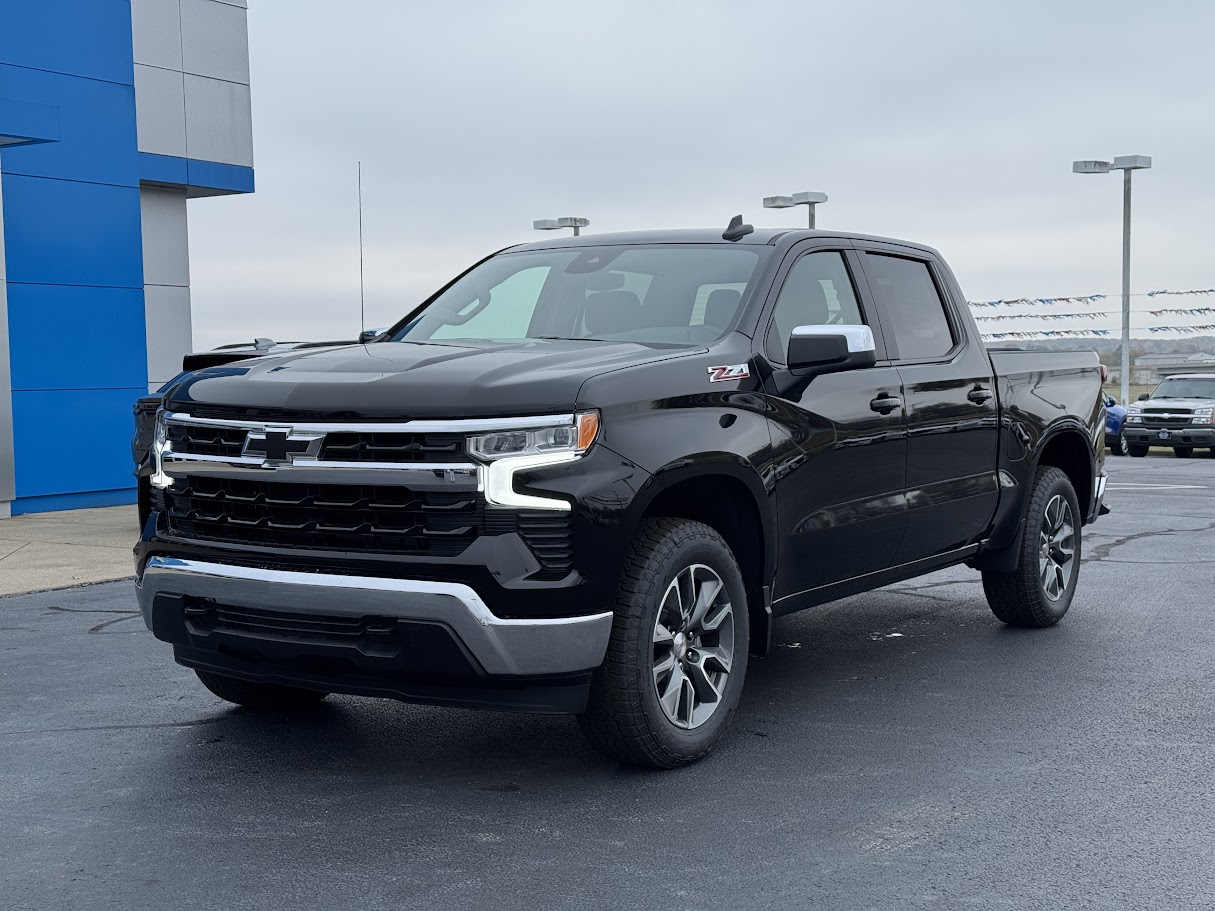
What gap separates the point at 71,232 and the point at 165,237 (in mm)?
2832

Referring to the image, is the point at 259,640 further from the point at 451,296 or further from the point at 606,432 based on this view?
the point at 451,296

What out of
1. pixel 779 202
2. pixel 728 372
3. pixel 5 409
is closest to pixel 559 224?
pixel 779 202

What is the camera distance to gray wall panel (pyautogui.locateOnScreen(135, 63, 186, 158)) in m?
19.2

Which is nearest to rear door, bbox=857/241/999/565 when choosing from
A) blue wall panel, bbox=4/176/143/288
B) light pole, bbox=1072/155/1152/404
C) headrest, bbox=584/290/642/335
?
headrest, bbox=584/290/642/335

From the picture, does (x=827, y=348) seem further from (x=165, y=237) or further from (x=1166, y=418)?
(x=1166, y=418)

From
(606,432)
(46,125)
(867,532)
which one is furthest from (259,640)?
(46,125)

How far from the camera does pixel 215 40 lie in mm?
20328

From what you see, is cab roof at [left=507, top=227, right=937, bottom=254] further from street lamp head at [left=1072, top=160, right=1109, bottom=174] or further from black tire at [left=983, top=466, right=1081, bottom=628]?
street lamp head at [left=1072, top=160, right=1109, bottom=174]

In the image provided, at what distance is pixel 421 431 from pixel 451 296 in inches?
85.6

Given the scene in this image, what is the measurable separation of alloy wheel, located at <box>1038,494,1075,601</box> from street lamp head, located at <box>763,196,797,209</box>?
96.5 feet

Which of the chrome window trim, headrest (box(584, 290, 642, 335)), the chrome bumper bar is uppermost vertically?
headrest (box(584, 290, 642, 335))

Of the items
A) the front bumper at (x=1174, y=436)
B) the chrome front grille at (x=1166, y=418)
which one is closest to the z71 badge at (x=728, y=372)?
the front bumper at (x=1174, y=436)

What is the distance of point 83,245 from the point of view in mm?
17438

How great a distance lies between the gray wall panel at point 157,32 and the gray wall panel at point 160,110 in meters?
0.14
